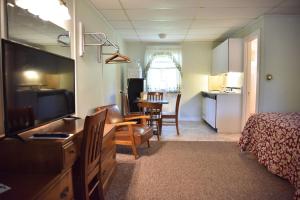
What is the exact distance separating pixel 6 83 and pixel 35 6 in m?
0.86

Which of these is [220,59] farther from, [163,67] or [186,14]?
[186,14]

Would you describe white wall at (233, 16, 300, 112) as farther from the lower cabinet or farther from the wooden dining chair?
the wooden dining chair

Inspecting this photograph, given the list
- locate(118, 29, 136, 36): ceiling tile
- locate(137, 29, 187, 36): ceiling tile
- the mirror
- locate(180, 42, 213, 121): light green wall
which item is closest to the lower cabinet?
locate(180, 42, 213, 121): light green wall

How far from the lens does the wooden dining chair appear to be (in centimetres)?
175

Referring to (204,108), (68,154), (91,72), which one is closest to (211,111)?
(204,108)

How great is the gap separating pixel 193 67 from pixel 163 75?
3.05ft

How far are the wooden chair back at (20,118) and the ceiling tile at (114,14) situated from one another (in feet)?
9.37

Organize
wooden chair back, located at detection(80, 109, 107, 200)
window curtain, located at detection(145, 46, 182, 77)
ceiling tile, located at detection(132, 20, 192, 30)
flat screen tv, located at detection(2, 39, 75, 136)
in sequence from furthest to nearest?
1. window curtain, located at detection(145, 46, 182, 77)
2. ceiling tile, located at detection(132, 20, 192, 30)
3. wooden chair back, located at detection(80, 109, 107, 200)
4. flat screen tv, located at detection(2, 39, 75, 136)

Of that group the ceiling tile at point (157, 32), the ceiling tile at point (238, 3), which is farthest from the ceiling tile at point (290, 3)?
the ceiling tile at point (157, 32)

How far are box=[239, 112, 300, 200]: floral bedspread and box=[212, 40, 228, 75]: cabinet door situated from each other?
7.57 feet

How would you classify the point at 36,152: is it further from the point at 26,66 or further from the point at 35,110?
the point at 26,66

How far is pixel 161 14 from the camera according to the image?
167 inches

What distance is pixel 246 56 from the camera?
5.32m

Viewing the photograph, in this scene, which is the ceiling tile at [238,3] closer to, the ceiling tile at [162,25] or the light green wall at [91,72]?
the ceiling tile at [162,25]
